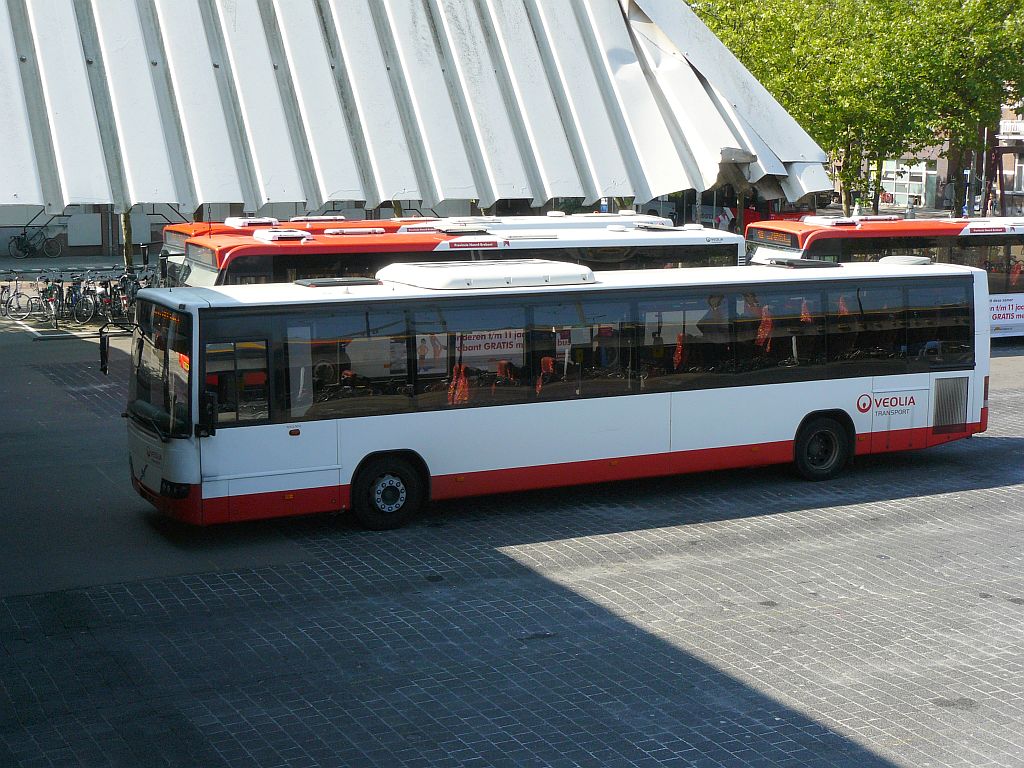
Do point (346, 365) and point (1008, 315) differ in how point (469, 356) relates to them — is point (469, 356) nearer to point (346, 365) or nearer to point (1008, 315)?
point (346, 365)

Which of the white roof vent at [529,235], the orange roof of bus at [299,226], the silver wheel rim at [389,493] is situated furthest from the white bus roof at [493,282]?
the orange roof of bus at [299,226]

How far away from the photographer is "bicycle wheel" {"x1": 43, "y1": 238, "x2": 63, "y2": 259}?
43.7 m

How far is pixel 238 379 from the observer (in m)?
12.0

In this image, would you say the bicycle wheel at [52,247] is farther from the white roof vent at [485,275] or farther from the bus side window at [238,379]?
the bus side window at [238,379]

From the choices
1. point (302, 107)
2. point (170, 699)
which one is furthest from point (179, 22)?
point (170, 699)

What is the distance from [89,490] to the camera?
14141 millimetres

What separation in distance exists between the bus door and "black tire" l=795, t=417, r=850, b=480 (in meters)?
5.59

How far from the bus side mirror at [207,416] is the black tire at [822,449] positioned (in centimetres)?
668

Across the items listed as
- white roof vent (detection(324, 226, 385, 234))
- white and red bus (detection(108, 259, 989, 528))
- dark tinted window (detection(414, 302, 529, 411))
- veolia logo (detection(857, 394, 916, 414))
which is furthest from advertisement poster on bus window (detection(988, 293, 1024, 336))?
dark tinted window (detection(414, 302, 529, 411))

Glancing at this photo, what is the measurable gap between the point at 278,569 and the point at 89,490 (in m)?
3.70

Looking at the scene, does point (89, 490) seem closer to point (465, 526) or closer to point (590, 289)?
point (465, 526)

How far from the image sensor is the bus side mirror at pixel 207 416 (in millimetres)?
11734

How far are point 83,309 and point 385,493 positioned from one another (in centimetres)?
1743

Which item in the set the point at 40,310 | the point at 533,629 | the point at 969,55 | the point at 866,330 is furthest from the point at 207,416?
the point at 969,55
